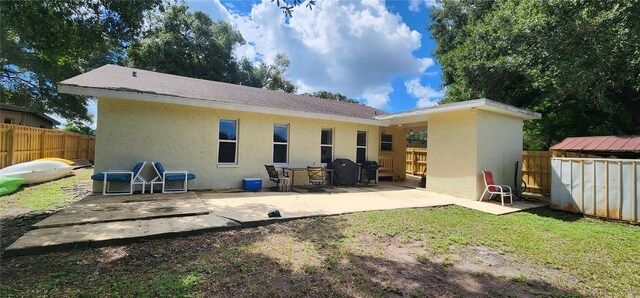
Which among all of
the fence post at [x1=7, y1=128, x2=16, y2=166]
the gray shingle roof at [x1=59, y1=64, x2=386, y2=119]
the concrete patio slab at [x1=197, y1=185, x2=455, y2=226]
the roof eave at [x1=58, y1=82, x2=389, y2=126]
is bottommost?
the concrete patio slab at [x1=197, y1=185, x2=455, y2=226]

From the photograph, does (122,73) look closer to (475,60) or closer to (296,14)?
(296,14)

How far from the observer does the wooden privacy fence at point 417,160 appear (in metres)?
15.9

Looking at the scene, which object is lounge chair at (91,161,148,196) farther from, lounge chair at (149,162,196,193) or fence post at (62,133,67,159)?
fence post at (62,133,67,159)

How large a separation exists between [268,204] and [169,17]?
82.5 feet

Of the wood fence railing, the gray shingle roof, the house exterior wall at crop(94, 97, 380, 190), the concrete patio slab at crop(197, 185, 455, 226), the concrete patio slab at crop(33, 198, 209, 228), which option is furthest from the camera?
the wood fence railing

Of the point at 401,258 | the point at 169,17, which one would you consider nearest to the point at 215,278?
the point at 401,258

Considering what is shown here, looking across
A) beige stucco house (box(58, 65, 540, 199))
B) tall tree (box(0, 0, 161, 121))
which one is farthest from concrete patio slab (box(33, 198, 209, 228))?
tall tree (box(0, 0, 161, 121))

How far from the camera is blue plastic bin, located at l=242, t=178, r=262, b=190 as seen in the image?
8.84 m

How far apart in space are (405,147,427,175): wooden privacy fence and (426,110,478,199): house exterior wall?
6.49 meters

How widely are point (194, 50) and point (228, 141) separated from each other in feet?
64.3

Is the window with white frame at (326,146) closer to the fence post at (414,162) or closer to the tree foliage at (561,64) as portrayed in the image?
the fence post at (414,162)

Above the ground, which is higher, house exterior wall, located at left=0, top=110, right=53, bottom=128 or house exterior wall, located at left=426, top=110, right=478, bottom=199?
house exterior wall, located at left=0, top=110, right=53, bottom=128

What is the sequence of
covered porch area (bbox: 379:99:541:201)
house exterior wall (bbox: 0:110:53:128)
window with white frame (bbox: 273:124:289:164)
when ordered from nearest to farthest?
covered porch area (bbox: 379:99:541:201) < window with white frame (bbox: 273:124:289:164) < house exterior wall (bbox: 0:110:53:128)

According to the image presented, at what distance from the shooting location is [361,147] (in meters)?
12.2
